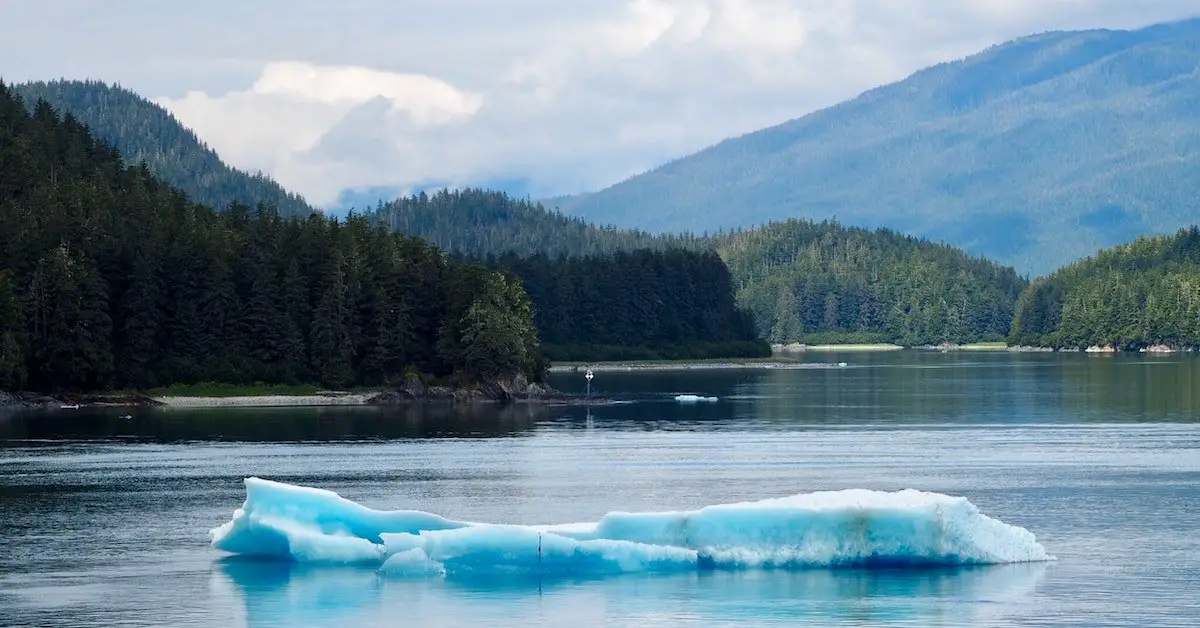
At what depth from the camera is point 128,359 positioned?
168125 mm

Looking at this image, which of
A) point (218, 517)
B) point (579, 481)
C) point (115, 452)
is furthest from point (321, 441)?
point (218, 517)

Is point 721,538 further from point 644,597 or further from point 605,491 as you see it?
point 605,491

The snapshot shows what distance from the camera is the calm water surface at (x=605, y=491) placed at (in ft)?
160

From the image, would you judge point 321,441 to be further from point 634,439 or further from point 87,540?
point 87,540

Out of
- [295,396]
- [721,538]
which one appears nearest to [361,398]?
[295,396]

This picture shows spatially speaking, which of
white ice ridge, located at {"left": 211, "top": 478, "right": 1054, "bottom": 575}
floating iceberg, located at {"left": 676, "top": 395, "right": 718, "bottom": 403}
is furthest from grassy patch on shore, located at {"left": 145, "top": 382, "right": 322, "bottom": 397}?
white ice ridge, located at {"left": 211, "top": 478, "right": 1054, "bottom": 575}

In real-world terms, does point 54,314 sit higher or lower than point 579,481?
higher

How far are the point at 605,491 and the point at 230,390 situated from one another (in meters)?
95.1

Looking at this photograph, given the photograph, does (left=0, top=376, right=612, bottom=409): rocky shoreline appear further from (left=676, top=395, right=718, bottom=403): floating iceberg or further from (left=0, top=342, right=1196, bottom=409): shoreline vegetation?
(left=676, top=395, right=718, bottom=403): floating iceberg

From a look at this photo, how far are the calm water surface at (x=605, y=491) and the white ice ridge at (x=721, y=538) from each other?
69cm

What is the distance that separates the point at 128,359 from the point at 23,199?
2892cm

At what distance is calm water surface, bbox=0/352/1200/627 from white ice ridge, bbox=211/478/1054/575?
0.69m

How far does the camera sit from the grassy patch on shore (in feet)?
551

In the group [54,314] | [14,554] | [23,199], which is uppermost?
[23,199]
